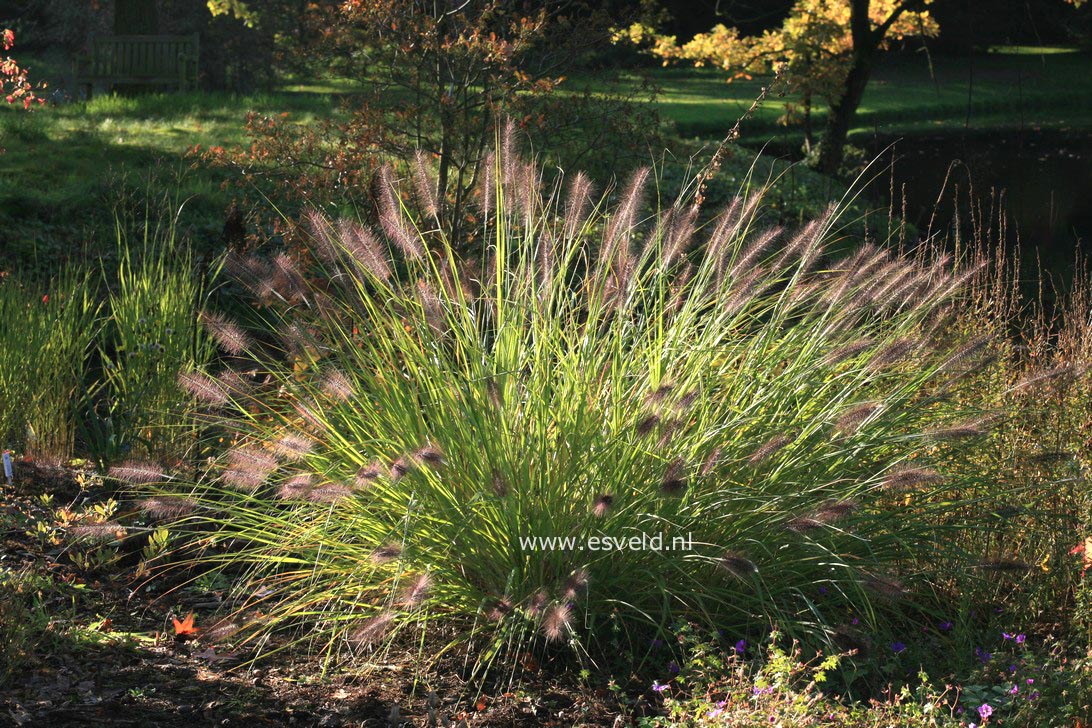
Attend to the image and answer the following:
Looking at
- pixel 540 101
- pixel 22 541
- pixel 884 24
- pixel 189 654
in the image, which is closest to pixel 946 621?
A: pixel 189 654

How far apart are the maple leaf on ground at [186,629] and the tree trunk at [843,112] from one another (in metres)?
12.9

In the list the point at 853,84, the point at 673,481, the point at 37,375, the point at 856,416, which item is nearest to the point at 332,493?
the point at 673,481

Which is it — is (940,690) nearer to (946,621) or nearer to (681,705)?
(946,621)

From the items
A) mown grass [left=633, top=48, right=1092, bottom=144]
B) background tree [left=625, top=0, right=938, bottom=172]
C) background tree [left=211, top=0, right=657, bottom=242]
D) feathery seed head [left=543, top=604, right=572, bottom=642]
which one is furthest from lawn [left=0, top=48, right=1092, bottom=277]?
feathery seed head [left=543, top=604, right=572, bottom=642]

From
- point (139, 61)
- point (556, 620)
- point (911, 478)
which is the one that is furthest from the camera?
point (139, 61)

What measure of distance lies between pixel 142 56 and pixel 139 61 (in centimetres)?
8

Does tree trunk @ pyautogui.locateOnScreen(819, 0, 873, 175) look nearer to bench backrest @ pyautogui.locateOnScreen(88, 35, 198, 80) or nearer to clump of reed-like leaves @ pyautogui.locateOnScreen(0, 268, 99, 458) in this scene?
bench backrest @ pyautogui.locateOnScreen(88, 35, 198, 80)

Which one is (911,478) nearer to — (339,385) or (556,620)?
(556,620)

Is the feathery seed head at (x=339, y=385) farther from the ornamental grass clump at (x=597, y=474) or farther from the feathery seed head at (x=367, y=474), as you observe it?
the feathery seed head at (x=367, y=474)

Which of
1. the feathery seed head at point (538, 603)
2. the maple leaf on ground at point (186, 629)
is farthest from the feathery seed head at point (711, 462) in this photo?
the maple leaf on ground at point (186, 629)

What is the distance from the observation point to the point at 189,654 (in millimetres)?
3064

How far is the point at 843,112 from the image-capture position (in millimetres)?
14617

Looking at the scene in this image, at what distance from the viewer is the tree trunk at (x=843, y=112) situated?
47.6ft

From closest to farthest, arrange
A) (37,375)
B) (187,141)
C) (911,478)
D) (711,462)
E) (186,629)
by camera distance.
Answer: (711,462) → (911,478) → (186,629) → (37,375) → (187,141)
